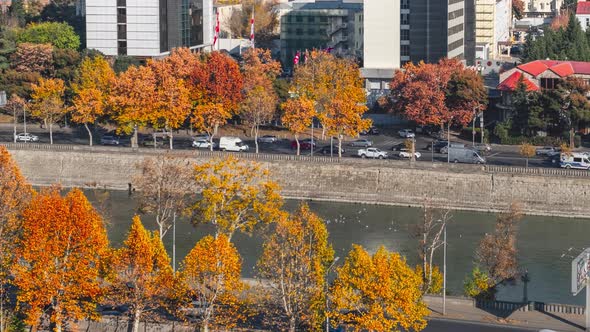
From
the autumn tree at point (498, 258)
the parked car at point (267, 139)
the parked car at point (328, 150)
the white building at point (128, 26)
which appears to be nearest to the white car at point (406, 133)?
the parked car at point (328, 150)

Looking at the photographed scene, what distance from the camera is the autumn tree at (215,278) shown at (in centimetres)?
3684

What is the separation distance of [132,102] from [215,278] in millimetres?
31607

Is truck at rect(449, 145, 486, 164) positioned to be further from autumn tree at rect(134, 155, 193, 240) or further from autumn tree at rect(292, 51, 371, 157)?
autumn tree at rect(134, 155, 193, 240)

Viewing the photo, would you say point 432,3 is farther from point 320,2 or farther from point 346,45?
point 320,2

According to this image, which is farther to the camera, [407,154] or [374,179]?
[407,154]

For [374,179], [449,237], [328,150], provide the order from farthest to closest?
[328,150] → [374,179] → [449,237]

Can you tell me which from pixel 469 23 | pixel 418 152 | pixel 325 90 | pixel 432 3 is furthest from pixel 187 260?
pixel 469 23

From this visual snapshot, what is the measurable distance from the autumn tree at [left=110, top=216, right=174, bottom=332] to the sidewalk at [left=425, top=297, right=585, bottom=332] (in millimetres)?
7073

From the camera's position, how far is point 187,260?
37281 mm

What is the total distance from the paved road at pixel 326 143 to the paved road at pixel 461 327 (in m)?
24.9

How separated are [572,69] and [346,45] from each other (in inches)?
871

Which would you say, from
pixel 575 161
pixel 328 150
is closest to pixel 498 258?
pixel 575 161

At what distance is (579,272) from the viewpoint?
34.3 metres

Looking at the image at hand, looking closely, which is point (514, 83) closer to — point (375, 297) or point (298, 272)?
point (298, 272)
